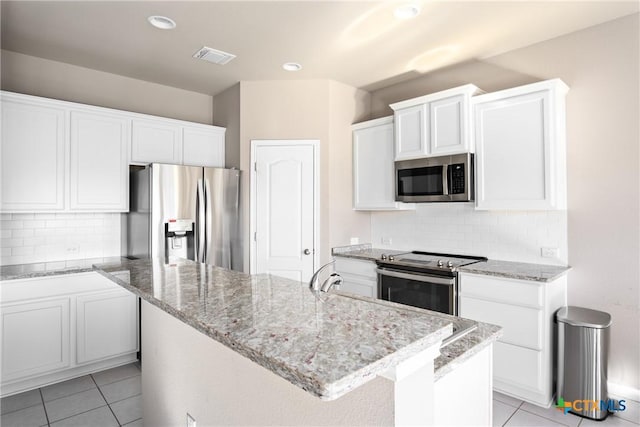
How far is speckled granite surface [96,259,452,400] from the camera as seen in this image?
0.63 meters

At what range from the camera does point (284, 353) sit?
69 cm

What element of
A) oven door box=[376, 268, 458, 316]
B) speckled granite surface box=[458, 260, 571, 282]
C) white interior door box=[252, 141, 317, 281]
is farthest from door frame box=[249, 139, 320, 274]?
speckled granite surface box=[458, 260, 571, 282]

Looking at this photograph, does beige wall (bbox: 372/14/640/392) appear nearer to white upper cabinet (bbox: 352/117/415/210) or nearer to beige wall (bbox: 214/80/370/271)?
white upper cabinet (bbox: 352/117/415/210)

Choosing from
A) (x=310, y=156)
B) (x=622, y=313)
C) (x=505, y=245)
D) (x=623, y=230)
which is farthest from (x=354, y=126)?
(x=622, y=313)

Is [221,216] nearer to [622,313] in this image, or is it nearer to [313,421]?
[313,421]

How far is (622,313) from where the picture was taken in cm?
268

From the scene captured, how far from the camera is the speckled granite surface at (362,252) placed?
3.64 metres

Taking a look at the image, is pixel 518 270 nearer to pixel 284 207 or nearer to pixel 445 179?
pixel 445 179

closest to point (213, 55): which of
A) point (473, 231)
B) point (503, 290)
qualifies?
point (473, 231)

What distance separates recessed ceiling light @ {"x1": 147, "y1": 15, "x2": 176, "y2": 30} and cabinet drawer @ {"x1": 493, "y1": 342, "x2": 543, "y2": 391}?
337cm

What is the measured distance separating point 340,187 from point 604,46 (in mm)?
2484

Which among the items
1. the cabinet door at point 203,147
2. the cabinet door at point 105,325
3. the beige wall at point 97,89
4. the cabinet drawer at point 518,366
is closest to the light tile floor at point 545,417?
the cabinet drawer at point 518,366

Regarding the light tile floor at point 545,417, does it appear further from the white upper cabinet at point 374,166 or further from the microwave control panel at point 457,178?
the white upper cabinet at point 374,166

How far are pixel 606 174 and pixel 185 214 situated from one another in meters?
3.45
